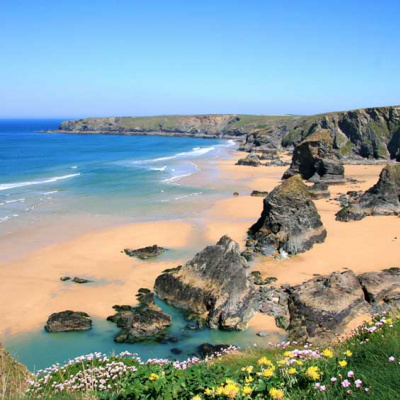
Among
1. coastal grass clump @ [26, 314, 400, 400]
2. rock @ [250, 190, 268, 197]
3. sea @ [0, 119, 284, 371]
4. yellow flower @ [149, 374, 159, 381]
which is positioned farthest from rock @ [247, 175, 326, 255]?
yellow flower @ [149, 374, 159, 381]

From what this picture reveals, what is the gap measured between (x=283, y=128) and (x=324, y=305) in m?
104

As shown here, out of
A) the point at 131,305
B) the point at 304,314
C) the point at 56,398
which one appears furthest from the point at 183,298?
the point at 56,398

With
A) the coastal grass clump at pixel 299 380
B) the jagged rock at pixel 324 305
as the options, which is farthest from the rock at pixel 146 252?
the coastal grass clump at pixel 299 380

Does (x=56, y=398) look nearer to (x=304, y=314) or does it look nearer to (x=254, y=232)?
(x=304, y=314)

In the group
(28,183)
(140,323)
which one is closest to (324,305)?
(140,323)

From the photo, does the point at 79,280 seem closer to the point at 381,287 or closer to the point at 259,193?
the point at 381,287

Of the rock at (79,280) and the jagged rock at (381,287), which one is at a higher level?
the jagged rock at (381,287)

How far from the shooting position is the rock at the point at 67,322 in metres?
17.0

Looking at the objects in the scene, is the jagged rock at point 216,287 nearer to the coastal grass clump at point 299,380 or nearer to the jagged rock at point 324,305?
the jagged rock at point 324,305

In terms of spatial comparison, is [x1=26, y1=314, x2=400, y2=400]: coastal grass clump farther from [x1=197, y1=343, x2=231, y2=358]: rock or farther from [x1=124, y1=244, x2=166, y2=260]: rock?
[x1=124, y1=244, x2=166, y2=260]: rock

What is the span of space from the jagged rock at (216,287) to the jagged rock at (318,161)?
3472 cm

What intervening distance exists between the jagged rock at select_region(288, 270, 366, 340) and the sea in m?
1.95

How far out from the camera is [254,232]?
94.2 feet

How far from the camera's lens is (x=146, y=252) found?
25703 millimetres
